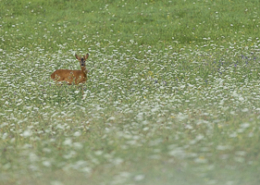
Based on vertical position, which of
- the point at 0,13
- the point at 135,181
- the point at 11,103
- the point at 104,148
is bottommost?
the point at 135,181

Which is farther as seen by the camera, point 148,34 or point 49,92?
point 148,34

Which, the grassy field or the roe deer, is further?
the roe deer

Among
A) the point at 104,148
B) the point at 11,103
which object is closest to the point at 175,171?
the point at 104,148

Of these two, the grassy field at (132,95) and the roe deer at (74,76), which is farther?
the roe deer at (74,76)

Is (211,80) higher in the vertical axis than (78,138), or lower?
higher

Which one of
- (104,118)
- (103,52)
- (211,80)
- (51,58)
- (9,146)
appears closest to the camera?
(9,146)

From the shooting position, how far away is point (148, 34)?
787 inches

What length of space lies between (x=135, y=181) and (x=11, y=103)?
608 cm

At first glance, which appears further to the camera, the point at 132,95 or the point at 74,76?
the point at 74,76

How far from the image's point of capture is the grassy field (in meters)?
5.24

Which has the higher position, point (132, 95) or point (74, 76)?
point (74, 76)

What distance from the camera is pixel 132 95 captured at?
Result: 1012 centimetres

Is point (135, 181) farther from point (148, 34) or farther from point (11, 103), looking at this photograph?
point (148, 34)

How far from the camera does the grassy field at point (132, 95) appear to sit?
5.24m
